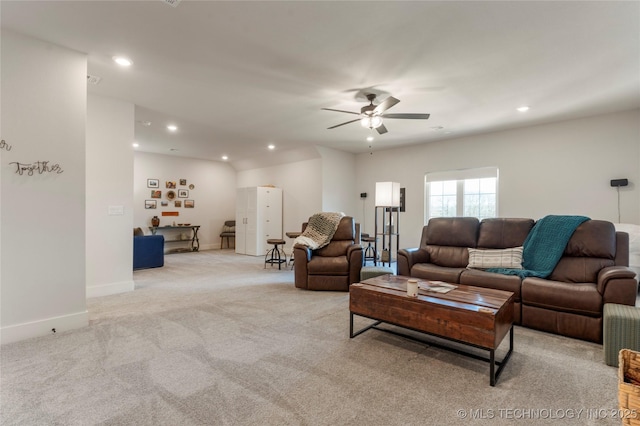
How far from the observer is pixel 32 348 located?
246cm

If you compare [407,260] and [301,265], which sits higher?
[407,260]

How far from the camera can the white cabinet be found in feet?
25.4

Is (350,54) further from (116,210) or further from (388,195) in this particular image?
(116,210)

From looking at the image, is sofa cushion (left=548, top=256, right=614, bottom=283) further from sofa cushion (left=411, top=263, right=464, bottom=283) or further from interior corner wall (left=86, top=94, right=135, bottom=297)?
interior corner wall (left=86, top=94, right=135, bottom=297)

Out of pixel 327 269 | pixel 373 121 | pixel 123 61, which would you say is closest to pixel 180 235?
pixel 327 269

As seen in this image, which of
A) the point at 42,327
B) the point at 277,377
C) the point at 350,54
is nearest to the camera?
the point at 277,377

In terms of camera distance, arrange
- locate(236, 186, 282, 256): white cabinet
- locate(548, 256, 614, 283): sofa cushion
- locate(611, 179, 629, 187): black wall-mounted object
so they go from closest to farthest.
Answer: locate(548, 256, 614, 283): sofa cushion, locate(611, 179, 629, 187): black wall-mounted object, locate(236, 186, 282, 256): white cabinet

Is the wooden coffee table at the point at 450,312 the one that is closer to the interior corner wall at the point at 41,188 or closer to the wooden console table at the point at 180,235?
the interior corner wall at the point at 41,188

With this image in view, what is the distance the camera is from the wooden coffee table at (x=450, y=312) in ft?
6.55

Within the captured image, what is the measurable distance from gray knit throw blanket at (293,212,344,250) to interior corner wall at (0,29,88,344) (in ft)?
9.16

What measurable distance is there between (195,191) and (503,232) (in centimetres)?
796

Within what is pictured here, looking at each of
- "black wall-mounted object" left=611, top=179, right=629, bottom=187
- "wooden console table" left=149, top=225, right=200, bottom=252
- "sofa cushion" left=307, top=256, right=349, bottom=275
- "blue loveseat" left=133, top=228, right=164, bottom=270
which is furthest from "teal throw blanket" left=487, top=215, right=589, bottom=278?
"wooden console table" left=149, top=225, right=200, bottom=252

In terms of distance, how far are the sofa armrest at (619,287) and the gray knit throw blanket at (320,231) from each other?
3.22m

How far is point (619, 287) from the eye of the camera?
2.53 meters
